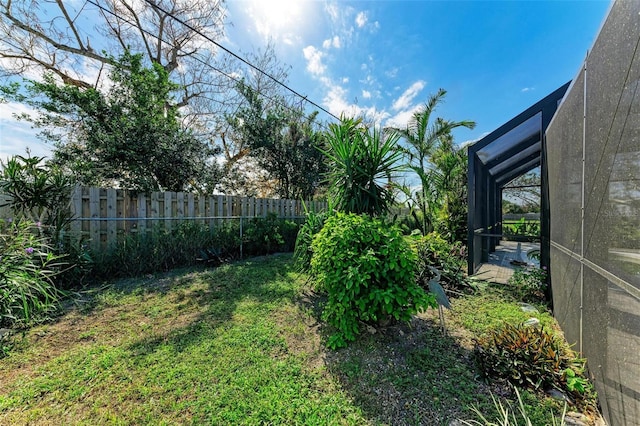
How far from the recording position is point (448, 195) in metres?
6.54

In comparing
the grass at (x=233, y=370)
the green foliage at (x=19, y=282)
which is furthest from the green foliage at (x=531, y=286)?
the green foliage at (x=19, y=282)

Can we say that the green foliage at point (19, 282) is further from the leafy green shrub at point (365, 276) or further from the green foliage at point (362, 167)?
the green foliage at point (362, 167)

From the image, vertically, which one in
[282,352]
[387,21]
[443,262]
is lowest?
[282,352]

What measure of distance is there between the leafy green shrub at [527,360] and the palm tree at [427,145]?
421cm

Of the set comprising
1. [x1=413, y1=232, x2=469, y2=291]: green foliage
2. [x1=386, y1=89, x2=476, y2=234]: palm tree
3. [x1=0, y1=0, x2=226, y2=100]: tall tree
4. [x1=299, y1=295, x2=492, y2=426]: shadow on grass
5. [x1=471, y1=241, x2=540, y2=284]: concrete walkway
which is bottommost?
[x1=299, y1=295, x2=492, y2=426]: shadow on grass

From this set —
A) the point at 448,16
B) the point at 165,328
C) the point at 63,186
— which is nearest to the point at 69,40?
the point at 63,186

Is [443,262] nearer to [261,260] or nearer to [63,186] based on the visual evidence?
[261,260]

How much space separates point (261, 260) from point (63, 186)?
3.64m

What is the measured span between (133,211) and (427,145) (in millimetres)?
7042

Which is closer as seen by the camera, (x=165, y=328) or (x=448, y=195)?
(x=165, y=328)

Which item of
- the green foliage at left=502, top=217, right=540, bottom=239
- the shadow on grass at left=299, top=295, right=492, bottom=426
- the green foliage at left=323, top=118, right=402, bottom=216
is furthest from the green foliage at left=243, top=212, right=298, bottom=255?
the green foliage at left=502, top=217, right=540, bottom=239

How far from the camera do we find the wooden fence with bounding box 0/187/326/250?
13.8ft

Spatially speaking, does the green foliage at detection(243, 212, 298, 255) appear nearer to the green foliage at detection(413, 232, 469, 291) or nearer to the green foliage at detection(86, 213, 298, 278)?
the green foliage at detection(86, 213, 298, 278)

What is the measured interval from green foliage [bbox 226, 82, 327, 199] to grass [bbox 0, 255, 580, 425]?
6.61 m
